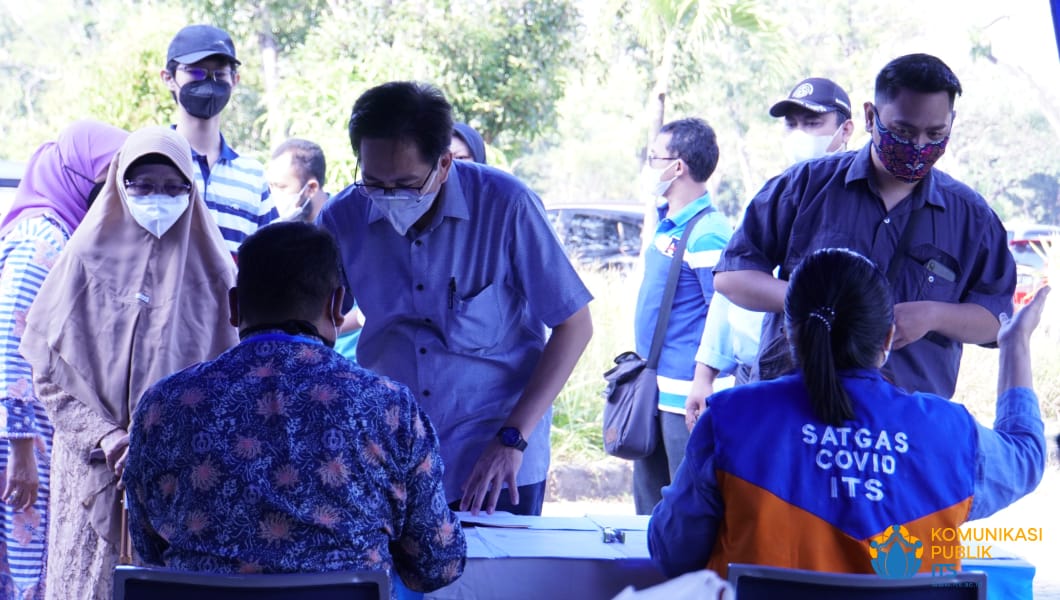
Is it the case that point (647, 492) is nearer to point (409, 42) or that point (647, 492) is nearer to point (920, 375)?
point (920, 375)

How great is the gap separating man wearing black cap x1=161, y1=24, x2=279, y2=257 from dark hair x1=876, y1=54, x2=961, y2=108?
8.23ft

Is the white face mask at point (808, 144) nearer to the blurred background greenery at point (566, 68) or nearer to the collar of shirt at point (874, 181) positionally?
the blurred background greenery at point (566, 68)

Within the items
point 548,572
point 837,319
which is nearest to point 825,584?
point 837,319

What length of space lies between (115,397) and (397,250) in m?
0.91

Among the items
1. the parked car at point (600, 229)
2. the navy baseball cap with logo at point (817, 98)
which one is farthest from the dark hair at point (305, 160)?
the parked car at point (600, 229)

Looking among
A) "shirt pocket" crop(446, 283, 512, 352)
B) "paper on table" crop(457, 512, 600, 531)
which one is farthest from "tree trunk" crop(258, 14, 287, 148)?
"paper on table" crop(457, 512, 600, 531)

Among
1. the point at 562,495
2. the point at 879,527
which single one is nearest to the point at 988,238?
the point at 879,527

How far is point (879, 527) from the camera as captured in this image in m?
2.22

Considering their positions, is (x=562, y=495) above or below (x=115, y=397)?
below

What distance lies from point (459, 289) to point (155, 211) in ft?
3.04

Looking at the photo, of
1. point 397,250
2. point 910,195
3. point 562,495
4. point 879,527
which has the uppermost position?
point 910,195

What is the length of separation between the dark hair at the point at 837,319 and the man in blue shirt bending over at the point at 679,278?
7.73ft

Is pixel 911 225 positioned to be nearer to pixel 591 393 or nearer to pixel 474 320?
pixel 474 320

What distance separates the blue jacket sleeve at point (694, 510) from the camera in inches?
90.4
